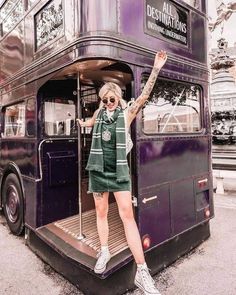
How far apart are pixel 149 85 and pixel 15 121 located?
2.75m

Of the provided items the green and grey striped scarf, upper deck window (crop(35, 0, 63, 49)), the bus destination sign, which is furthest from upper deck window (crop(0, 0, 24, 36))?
the green and grey striped scarf

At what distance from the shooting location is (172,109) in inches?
142

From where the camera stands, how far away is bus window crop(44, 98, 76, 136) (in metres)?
3.93

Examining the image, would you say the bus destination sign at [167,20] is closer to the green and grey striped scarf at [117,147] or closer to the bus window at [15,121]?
the green and grey striped scarf at [117,147]

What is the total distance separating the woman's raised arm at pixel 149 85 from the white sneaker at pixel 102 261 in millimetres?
1316

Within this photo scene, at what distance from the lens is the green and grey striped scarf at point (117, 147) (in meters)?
2.58

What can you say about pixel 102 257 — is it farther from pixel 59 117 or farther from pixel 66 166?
pixel 59 117

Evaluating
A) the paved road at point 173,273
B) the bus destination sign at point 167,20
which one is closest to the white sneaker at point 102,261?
the paved road at point 173,273

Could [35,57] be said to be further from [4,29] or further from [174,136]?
[174,136]

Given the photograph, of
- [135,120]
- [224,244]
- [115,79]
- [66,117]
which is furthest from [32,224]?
[224,244]

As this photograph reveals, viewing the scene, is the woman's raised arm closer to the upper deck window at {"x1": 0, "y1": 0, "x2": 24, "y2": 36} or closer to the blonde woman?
the blonde woman

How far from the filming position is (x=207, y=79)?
409 centimetres

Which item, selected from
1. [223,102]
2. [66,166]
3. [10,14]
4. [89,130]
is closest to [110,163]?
[66,166]

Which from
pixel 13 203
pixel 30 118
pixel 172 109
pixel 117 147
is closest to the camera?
pixel 117 147
